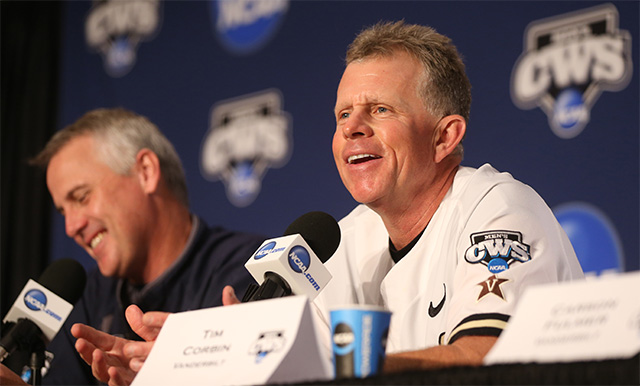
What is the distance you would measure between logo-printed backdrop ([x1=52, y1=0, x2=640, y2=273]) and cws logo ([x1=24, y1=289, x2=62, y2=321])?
122 cm

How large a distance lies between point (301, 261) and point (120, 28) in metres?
2.92

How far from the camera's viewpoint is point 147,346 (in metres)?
1.30

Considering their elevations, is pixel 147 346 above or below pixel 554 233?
below

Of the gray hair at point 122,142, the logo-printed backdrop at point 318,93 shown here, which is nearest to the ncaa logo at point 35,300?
the gray hair at point 122,142

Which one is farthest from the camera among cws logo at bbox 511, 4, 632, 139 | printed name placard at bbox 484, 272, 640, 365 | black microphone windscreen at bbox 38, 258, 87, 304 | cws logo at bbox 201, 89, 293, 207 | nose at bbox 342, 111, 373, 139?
cws logo at bbox 201, 89, 293, 207

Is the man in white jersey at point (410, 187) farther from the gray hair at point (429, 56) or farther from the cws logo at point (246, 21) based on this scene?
the cws logo at point (246, 21)

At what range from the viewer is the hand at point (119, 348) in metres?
1.32

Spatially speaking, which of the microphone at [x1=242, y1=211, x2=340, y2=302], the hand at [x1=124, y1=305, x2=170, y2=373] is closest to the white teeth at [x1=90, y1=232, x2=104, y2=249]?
the hand at [x1=124, y1=305, x2=170, y2=373]

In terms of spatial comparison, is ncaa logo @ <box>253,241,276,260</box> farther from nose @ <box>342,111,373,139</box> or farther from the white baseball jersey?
nose @ <box>342,111,373,139</box>

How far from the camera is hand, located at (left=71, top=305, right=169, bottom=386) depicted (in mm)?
1324

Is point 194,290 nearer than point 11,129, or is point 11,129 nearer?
point 194,290

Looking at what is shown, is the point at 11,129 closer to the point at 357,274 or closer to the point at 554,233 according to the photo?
the point at 357,274

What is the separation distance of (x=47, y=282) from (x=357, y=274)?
76 cm

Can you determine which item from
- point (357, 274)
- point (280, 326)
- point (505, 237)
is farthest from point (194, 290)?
Result: point (280, 326)
